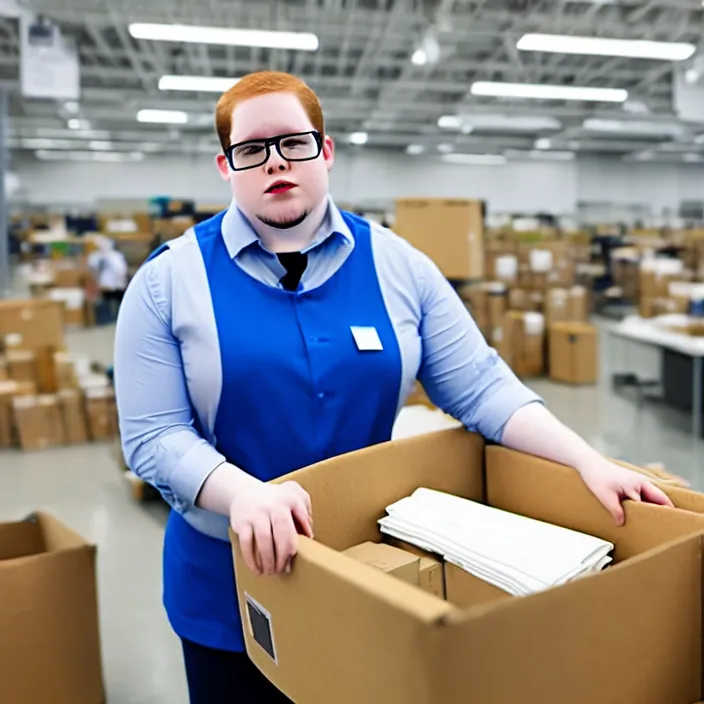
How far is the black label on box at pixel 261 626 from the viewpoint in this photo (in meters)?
0.77

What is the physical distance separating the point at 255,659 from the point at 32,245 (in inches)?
652

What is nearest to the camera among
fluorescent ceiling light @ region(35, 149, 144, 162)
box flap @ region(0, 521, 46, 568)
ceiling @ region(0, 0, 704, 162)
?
box flap @ region(0, 521, 46, 568)

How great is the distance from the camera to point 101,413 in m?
5.44

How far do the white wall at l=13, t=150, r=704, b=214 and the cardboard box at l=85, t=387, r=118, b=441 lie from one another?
13.4 metres

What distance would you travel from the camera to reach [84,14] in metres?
7.41

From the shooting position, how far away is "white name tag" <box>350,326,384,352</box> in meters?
1.05

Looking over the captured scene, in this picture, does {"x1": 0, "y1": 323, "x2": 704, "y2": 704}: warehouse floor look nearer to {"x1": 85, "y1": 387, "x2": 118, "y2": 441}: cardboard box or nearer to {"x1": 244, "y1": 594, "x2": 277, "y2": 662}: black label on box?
{"x1": 85, "y1": 387, "x2": 118, "y2": 441}: cardboard box

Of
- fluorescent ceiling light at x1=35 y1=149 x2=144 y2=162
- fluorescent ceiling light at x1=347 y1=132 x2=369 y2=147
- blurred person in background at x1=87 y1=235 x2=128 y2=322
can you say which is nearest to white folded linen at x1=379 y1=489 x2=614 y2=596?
blurred person in background at x1=87 y1=235 x2=128 y2=322

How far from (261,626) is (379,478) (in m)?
0.27

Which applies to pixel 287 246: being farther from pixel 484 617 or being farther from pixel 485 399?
pixel 484 617

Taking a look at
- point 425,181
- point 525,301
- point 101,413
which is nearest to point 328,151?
point 101,413

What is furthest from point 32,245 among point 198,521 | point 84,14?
point 198,521

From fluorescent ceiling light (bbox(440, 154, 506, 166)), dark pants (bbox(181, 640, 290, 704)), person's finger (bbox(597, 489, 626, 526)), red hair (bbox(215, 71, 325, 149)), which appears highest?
fluorescent ceiling light (bbox(440, 154, 506, 166))

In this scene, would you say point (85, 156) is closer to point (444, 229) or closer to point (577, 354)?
point (577, 354)
